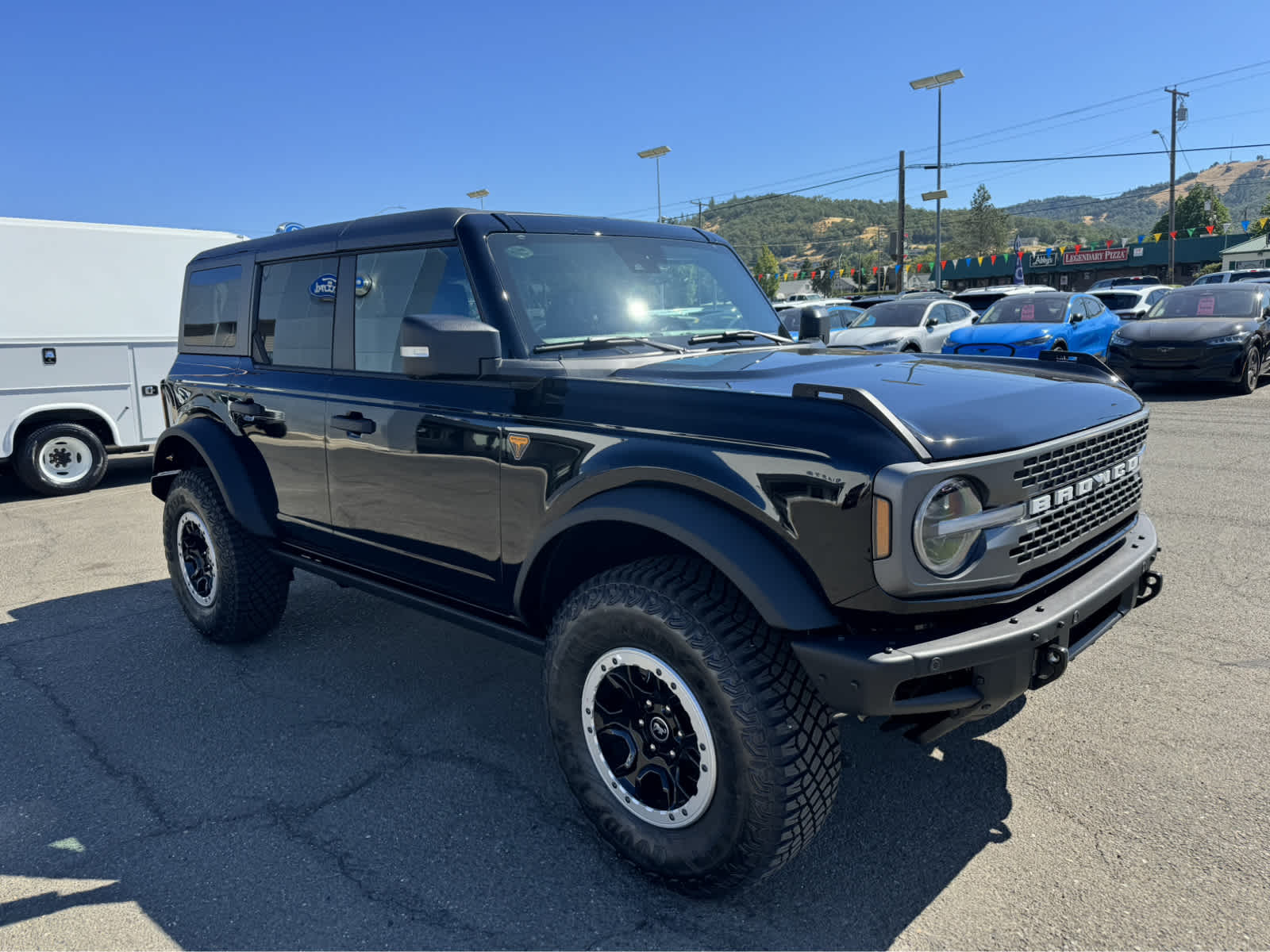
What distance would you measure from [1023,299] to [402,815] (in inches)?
570

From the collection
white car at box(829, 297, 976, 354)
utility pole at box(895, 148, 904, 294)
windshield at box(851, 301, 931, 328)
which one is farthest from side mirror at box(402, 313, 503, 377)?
utility pole at box(895, 148, 904, 294)

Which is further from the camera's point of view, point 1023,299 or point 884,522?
point 1023,299

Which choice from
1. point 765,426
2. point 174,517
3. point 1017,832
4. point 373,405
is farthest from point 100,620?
point 1017,832

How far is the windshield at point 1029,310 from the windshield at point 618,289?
1200cm

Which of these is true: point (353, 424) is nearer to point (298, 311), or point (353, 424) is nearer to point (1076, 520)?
point (298, 311)

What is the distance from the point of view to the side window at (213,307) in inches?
182

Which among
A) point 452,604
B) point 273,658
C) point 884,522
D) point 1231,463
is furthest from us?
point 1231,463

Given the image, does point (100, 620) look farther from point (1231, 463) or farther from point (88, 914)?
point (1231, 463)

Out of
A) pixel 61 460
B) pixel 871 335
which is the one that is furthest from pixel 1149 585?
pixel 871 335

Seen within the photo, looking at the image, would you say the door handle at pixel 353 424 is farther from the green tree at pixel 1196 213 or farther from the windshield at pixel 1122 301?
the green tree at pixel 1196 213

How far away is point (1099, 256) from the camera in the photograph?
66.1 m

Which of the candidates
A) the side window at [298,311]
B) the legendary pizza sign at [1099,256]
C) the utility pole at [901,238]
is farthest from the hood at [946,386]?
the legendary pizza sign at [1099,256]

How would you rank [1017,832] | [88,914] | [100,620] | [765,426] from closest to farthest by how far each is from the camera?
[765,426] → [88,914] → [1017,832] → [100,620]

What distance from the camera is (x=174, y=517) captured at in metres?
4.75
